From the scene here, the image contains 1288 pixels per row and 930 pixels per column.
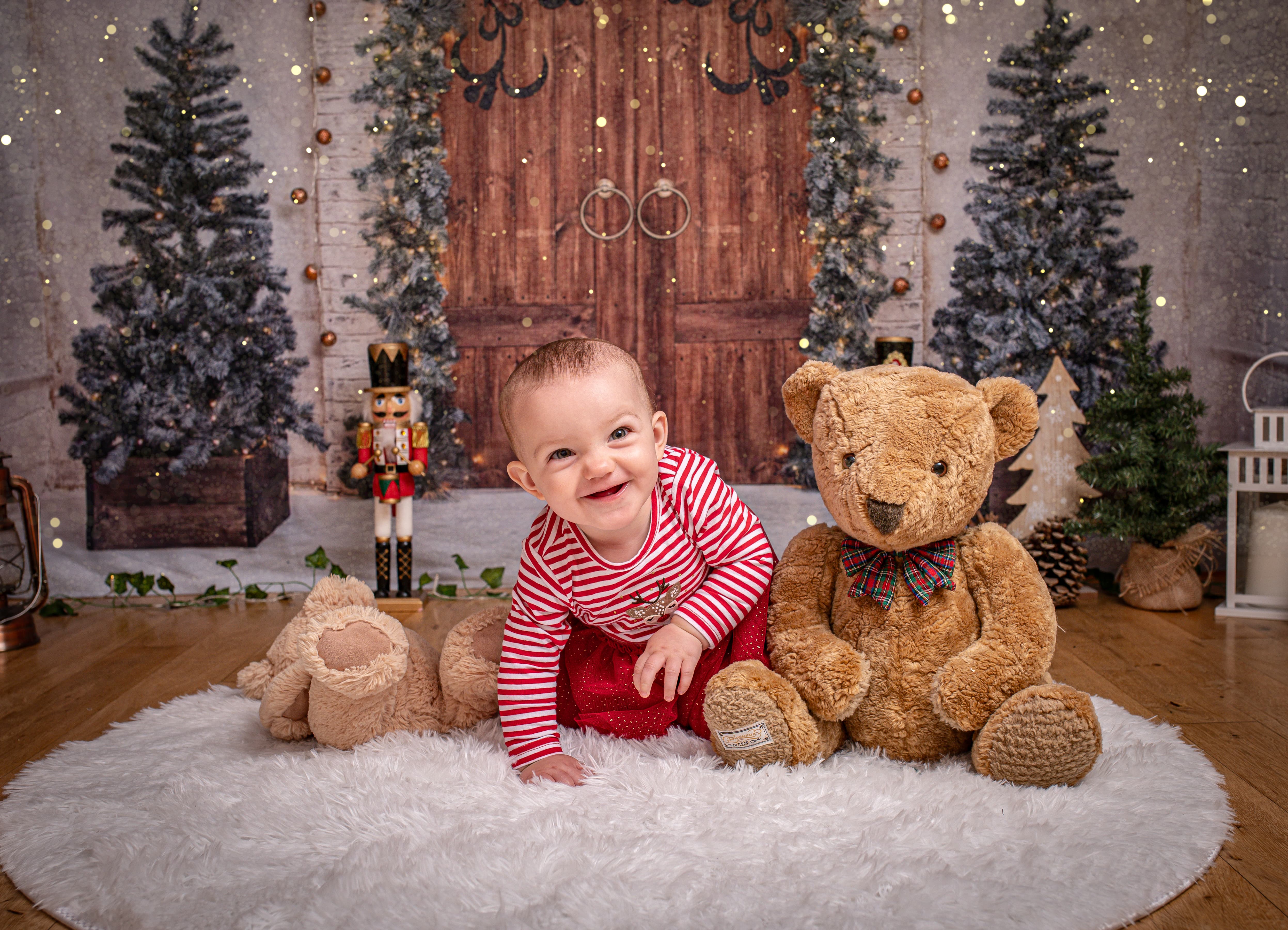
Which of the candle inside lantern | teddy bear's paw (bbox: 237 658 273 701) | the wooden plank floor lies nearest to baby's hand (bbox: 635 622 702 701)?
the wooden plank floor

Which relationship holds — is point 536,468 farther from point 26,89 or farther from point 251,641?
point 26,89

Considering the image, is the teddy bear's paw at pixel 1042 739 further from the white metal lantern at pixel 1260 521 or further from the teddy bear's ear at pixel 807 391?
the white metal lantern at pixel 1260 521

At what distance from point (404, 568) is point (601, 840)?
1804mm

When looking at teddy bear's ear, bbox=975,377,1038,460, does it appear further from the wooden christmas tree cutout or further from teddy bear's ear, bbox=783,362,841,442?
the wooden christmas tree cutout

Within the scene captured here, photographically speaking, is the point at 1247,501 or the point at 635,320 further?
the point at 635,320

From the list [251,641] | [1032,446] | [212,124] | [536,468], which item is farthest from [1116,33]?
[251,641]

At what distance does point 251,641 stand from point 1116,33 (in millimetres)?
3270

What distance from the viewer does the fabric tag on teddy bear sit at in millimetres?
1277

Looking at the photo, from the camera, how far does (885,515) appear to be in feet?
3.97

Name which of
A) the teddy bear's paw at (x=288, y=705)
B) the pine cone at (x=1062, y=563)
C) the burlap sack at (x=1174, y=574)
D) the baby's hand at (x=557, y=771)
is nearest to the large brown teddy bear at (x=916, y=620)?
the baby's hand at (x=557, y=771)

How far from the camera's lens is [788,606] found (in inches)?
55.1

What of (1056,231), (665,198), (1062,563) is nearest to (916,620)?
(1062,563)

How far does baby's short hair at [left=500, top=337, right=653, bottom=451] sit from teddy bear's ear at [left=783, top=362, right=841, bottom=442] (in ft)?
0.84

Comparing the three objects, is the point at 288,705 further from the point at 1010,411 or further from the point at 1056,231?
the point at 1056,231
